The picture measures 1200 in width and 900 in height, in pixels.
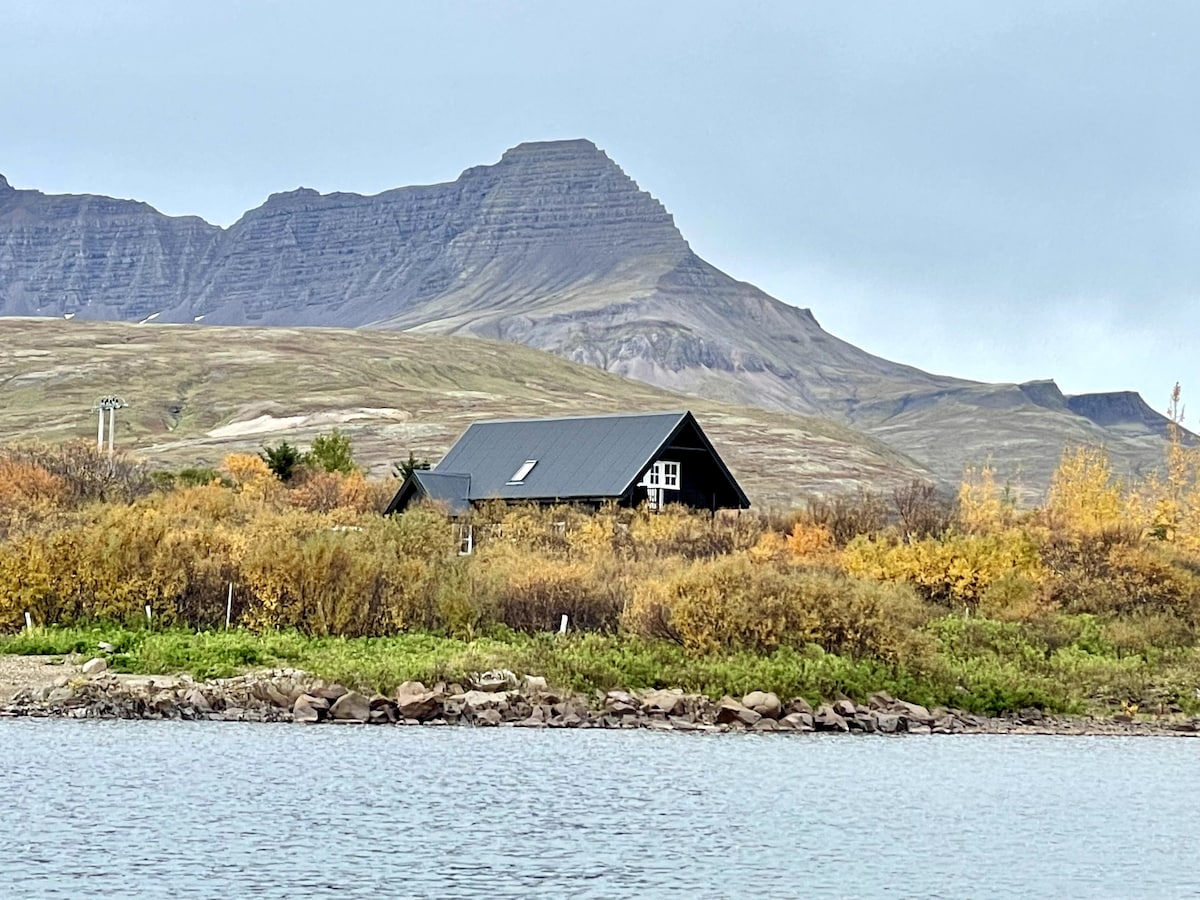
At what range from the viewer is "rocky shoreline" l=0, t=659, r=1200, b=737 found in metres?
34.8

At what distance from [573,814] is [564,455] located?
4928 cm

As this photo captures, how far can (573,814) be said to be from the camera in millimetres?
24969

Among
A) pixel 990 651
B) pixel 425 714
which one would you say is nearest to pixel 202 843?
pixel 425 714

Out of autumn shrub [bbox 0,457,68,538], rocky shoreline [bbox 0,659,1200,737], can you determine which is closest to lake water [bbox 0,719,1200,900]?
rocky shoreline [bbox 0,659,1200,737]

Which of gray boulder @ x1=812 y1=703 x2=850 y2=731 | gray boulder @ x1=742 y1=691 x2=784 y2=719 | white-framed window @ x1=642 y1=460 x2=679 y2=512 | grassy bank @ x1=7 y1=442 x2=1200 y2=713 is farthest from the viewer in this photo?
white-framed window @ x1=642 y1=460 x2=679 y2=512

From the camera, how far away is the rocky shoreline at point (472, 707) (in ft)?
114

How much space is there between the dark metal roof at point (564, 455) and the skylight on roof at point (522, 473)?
11 cm

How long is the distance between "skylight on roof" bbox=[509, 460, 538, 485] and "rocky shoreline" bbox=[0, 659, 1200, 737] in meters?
36.3

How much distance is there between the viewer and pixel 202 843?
22.2 meters

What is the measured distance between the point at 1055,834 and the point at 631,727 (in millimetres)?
11360

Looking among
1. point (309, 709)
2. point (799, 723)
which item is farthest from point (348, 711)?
point (799, 723)

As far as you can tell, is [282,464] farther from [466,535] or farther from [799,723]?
[799,723]

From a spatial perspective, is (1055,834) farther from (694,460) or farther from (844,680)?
(694,460)

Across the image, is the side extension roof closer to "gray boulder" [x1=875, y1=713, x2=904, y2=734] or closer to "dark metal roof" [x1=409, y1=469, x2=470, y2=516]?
"dark metal roof" [x1=409, y1=469, x2=470, y2=516]
